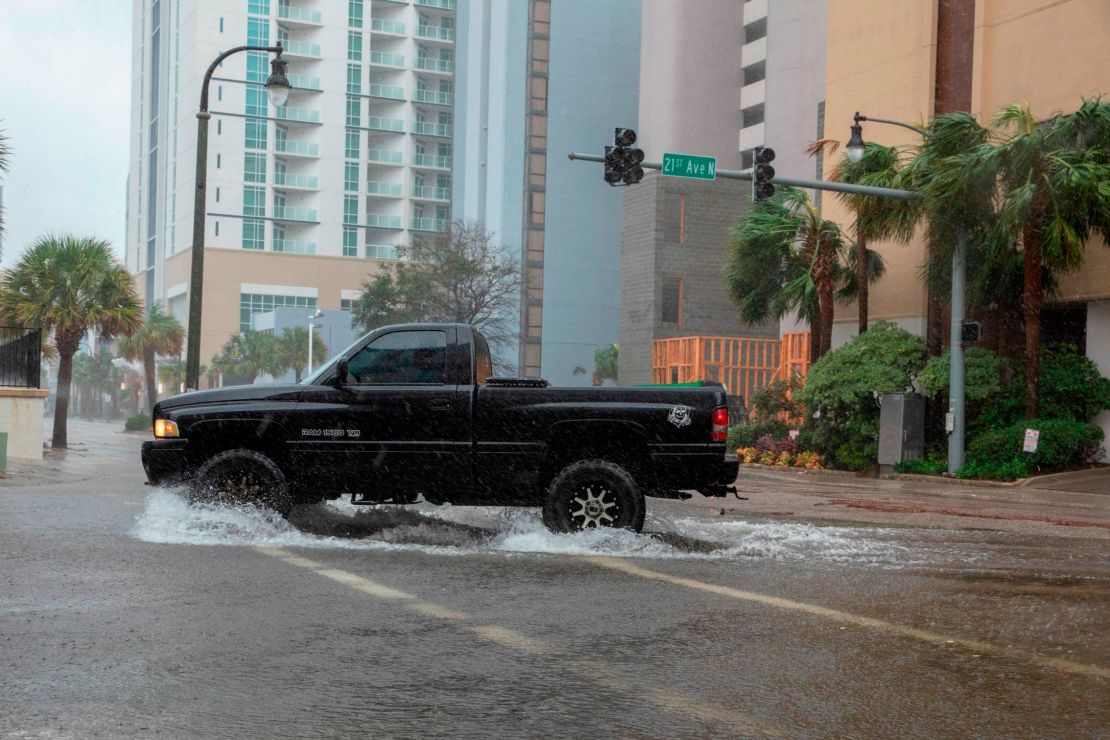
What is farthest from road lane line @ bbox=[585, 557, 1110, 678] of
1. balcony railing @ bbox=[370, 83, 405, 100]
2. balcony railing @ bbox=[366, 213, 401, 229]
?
balcony railing @ bbox=[370, 83, 405, 100]

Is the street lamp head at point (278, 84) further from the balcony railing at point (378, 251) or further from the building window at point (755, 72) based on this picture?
the balcony railing at point (378, 251)

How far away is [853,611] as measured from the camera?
26.5 feet

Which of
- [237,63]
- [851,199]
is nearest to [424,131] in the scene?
[237,63]

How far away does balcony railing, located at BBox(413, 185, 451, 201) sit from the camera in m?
124

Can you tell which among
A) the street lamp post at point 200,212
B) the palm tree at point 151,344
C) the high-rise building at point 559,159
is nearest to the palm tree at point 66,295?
the street lamp post at point 200,212

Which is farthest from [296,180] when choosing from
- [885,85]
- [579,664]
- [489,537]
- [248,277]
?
[579,664]

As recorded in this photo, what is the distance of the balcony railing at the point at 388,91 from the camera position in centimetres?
12262

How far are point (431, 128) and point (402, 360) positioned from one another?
4541 inches

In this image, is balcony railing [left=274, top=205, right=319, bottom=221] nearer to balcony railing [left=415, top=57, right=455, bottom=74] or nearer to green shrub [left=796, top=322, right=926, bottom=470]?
balcony railing [left=415, top=57, right=455, bottom=74]

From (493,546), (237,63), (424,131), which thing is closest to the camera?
(493,546)

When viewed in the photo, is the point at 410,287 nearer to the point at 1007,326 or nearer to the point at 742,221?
the point at 742,221

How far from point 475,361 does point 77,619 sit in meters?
4.88

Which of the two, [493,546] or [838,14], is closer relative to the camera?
[493,546]

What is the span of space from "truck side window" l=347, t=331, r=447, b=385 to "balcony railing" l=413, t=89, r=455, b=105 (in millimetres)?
113859
